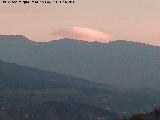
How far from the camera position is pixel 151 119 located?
595 feet

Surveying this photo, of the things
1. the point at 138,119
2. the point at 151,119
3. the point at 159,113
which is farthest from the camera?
the point at 151,119

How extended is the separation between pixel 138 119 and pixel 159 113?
2025 centimetres

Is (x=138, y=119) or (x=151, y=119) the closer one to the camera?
(x=138, y=119)

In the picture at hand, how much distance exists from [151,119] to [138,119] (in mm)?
74184

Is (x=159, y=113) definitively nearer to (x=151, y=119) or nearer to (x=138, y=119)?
(x=138, y=119)

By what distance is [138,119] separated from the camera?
10844 centimetres

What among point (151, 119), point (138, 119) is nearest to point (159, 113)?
point (138, 119)

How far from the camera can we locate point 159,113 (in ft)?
418

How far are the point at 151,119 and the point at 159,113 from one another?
54455 mm

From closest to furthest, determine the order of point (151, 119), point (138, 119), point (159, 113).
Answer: point (138, 119)
point (159, 113)
point (151, 119)

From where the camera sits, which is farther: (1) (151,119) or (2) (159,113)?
(1) (151,119)
